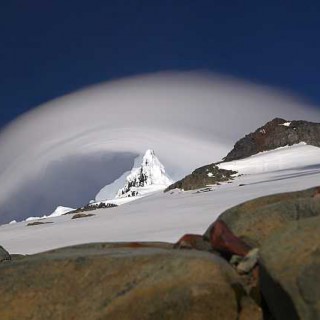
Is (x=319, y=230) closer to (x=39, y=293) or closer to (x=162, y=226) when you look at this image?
(x=39, y=293)

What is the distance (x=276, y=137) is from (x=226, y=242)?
256 ft

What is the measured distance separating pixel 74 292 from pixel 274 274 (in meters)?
3.10

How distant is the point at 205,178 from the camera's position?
61094 mm

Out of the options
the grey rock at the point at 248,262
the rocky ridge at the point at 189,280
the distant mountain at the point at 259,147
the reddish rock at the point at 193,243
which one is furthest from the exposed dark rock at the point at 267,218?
the distant mountain at the point at 259,147

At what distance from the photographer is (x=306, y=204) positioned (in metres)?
9.09

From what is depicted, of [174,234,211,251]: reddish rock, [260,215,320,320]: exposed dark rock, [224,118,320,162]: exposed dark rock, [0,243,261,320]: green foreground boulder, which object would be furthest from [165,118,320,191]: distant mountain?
[260,215,320,320]: exposed dark rock

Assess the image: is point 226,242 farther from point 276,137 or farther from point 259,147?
point 259,147

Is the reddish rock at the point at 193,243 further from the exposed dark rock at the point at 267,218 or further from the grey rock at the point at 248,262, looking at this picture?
the grey rock at the point at 248,262

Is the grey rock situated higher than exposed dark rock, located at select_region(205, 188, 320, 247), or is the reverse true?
exposed dark rock, located at select_region(205, 188, 320, 247)

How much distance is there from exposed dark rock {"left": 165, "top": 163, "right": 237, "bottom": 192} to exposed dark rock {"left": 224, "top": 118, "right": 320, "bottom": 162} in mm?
18888

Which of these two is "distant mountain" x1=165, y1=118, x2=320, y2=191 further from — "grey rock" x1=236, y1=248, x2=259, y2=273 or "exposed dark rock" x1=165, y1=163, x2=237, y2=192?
"grey rock" x1=236, y1=248, x2=259, y2=273

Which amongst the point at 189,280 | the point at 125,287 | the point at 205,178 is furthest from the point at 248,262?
the point at 205,178

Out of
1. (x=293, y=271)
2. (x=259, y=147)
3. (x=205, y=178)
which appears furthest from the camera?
(x=259, y=147)

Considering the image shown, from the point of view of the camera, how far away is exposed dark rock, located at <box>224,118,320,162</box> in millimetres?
81750
